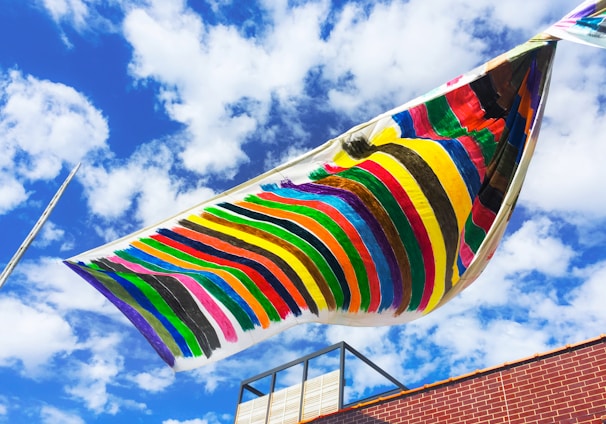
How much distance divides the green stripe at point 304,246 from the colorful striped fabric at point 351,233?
2 centimetres

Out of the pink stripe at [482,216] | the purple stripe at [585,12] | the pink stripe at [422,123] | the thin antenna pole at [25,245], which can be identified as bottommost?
the thin antenna pole at [25,245]

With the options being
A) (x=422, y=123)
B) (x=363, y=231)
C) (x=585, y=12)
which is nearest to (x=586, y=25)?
(x=585, y=12)

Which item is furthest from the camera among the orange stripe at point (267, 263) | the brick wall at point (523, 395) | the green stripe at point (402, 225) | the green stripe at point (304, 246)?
the orange stripe at point (267, 263)

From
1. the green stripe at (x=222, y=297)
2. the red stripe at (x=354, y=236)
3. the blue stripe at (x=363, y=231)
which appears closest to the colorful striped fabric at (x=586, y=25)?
the blue stripe at (x=363, y=231)

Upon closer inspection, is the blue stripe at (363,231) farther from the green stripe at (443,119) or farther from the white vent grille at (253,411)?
the white vent grille at (253,411)

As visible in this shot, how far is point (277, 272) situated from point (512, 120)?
382 centimetres

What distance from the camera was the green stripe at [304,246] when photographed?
26.8ft

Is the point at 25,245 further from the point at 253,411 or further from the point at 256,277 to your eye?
the point at 253,411

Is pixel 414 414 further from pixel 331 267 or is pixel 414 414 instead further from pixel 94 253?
pixel 94 253

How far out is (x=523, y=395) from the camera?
7.79 metres

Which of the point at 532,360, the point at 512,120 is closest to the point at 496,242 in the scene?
the point at 512,120

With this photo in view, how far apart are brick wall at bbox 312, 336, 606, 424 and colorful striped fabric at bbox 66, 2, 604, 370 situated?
1603 mm

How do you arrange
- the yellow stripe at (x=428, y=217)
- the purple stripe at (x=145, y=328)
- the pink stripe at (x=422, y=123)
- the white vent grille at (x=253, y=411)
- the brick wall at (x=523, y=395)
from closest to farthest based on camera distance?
the pink stripe at (x=422, y=123), the brick wall at (x=523, y=395), the yellow stripe at (x=428, y=217), the purple stripe at (x=145, y=328), the white vent grille at (x=253, y=411)

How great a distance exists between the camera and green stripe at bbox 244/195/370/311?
7922 millimetres
